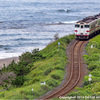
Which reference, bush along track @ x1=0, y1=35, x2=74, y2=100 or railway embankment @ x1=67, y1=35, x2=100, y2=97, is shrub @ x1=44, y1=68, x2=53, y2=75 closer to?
bush along track @ x1=0, y1=35, x2=74, y2=100

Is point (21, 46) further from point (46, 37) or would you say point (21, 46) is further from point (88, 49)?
point (88, 49)

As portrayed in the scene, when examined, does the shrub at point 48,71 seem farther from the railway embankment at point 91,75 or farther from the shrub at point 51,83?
the shrub at point 51,83

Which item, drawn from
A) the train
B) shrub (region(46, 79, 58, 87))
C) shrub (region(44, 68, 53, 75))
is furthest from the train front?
shrub (region(46, 79, 58, 87))

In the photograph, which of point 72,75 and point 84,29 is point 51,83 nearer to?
point 72,75

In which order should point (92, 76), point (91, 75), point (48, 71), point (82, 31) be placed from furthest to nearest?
point (82, 31) < point (48, 71) < point (92, 76) < point (91, 75)

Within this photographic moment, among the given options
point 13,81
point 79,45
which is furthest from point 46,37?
point 13,81

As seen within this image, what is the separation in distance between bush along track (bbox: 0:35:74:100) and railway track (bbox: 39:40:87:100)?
1.79 feet

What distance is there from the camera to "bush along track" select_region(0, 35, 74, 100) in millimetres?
21305

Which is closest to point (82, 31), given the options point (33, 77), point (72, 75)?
point (33, 77)

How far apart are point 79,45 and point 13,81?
14540mm

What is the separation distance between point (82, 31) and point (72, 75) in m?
16.2

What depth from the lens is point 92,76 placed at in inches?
970

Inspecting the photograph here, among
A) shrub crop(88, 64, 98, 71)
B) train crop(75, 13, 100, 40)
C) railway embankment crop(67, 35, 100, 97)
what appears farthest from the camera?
train crop(75, 13, 100, 40)

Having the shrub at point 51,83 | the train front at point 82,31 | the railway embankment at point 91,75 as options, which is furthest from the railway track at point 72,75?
the train front at point 82,31
